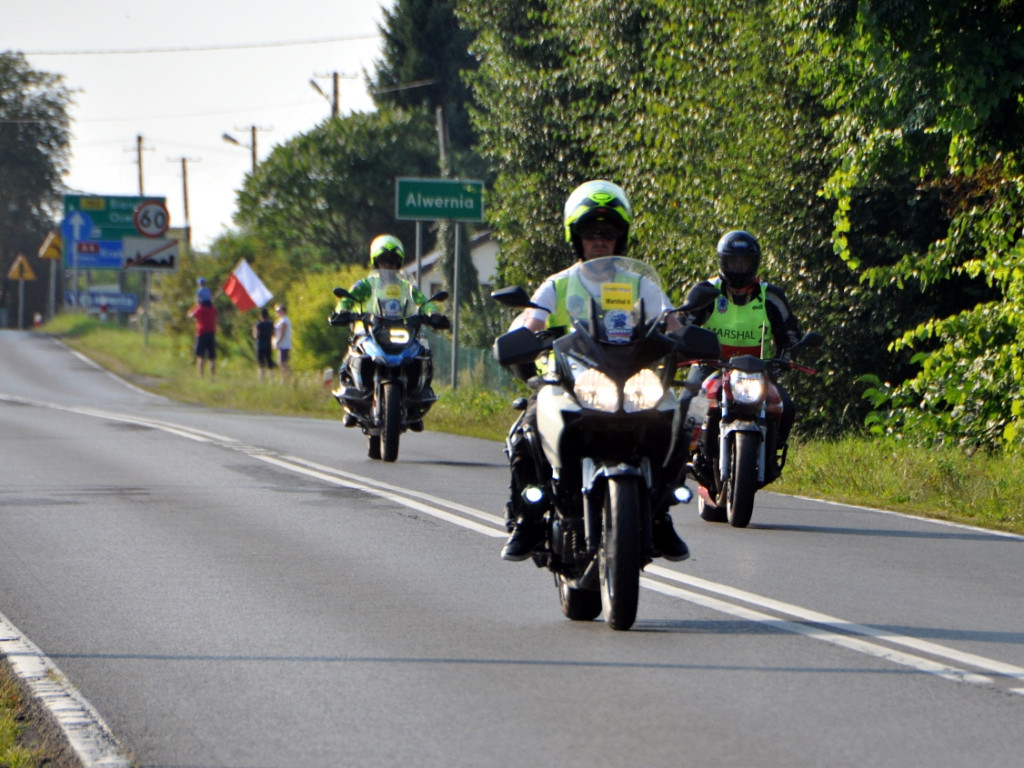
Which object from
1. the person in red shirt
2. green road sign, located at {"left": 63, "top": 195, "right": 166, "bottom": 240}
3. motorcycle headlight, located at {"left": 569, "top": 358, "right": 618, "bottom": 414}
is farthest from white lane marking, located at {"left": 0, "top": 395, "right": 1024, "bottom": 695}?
green road sign, located at {"left": 63, "top": 195, "right": 166, "bottom": 240}

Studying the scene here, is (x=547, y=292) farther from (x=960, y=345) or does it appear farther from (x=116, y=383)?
(x=116, y=383)

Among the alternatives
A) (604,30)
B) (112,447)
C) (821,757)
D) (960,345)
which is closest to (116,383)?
(604,30)

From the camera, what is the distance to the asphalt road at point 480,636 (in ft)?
16.3

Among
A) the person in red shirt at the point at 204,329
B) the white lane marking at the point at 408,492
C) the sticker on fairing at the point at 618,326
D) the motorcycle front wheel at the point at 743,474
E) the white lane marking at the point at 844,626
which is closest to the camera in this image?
the white lane marking at the point at 844,626

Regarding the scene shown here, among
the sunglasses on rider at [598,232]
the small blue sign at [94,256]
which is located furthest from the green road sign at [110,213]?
the sunglasses on rider at [598,232]

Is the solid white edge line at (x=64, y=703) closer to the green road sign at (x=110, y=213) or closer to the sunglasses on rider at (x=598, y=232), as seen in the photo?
the sunglasses on rider at (x=598, y=232)

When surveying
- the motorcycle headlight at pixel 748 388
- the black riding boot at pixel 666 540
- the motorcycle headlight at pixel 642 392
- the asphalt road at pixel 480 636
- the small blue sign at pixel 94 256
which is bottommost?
the asphalt road at pixel 480 636

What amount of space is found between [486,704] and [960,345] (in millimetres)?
10198

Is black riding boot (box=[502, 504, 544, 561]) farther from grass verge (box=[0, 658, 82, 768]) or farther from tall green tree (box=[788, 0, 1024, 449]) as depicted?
tall green tree (box=[788, 0, 1024, 449])

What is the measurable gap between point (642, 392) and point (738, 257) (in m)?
4.47

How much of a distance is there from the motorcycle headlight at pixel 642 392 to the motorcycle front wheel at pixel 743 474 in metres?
3.90

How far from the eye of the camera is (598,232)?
22.3ft

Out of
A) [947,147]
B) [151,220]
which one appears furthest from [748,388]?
[151,220]

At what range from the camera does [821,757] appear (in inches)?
186
